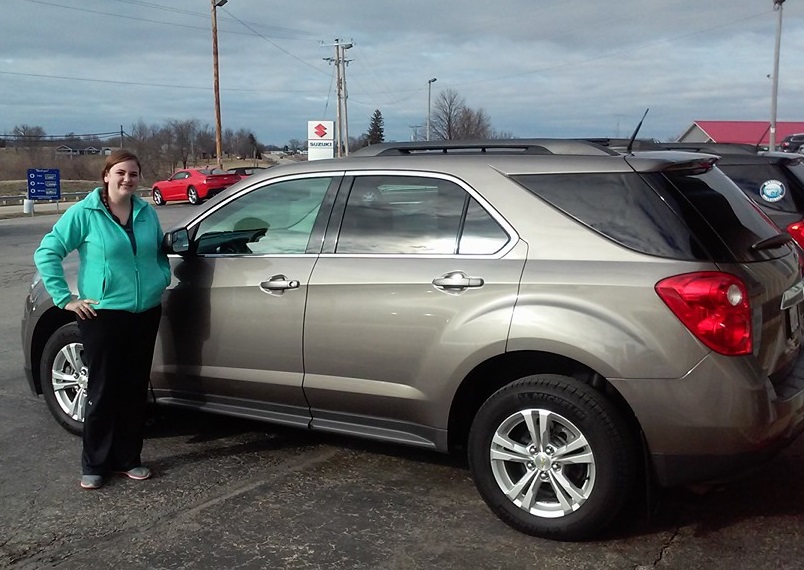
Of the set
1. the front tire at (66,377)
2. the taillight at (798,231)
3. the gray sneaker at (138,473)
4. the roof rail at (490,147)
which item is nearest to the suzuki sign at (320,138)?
the taillight at (798,231)

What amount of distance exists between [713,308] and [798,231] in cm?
365

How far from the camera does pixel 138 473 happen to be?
426cm

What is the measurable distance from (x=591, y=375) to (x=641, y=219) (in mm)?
703

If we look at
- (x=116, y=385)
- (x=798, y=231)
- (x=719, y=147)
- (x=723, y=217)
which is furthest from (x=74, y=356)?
(x=719, y=147)

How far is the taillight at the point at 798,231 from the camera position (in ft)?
20.2

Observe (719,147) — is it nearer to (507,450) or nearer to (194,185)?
(507,450)

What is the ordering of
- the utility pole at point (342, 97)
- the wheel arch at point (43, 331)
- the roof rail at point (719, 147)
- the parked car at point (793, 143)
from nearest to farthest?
the wheel arch at point (43, 331), the roof rail at point (719, 147), the parked car at point (793, 143), the utility pole at point (342, 97)

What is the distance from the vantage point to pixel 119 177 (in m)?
4.07

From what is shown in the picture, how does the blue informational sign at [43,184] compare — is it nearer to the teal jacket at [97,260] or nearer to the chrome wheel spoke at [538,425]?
the teal jacket at [97,260]

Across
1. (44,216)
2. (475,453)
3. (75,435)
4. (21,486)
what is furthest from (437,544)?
(44,216)

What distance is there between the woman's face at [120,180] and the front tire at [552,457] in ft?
7.10

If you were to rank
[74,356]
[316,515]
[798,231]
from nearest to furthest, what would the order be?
[316,515] → [74,356] → [798,231]

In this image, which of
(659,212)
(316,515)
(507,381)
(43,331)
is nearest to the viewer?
(659,212)

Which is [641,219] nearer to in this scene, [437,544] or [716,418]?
[716,418]
